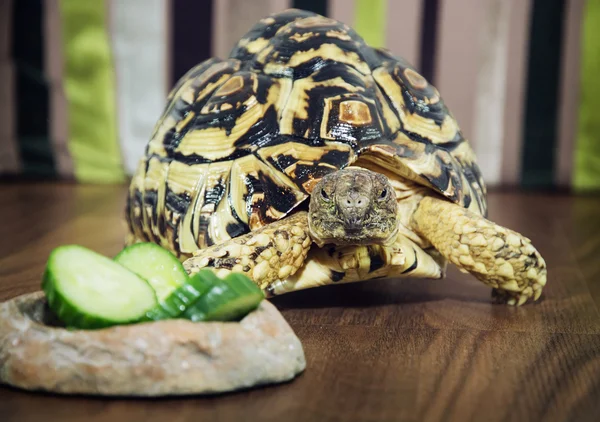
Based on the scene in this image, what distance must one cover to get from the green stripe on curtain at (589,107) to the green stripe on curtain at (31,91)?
3.34 meters

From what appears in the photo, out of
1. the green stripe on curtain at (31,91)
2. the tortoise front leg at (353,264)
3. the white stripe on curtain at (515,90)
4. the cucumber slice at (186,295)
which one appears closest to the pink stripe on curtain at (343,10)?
the white stripe on curtain at (515,90)

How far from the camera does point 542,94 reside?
5273mm

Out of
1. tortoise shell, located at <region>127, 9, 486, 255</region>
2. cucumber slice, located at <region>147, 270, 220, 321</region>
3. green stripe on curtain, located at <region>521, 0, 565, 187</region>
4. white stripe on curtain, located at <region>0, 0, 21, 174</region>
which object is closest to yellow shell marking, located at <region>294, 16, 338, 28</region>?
tortoise shell, located at <region>127, 9, 486, 255</region>

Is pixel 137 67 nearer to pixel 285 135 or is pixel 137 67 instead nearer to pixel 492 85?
pixel 492 85

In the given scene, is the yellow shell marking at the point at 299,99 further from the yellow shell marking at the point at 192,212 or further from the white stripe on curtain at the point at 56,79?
the white stripe on curtain at the point at 56,79

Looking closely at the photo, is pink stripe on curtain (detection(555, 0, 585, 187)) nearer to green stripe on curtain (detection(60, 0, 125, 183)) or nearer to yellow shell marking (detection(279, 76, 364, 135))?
green stripe on curtain (detection(60, 0, 125, 183))

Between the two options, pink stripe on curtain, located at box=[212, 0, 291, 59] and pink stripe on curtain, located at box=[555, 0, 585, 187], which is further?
pink stripe on curtain, located at box=[212, 0, 291, 59]

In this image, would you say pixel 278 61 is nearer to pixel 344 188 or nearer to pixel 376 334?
pixel 344 188

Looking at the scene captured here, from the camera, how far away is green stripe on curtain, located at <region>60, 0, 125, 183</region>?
5332 mm

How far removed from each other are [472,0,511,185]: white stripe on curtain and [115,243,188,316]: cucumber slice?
3688 mm

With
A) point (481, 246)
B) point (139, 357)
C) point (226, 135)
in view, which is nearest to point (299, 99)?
point (226, 135)

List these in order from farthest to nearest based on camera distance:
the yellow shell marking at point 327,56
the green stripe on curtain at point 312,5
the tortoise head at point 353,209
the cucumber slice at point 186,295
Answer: the green stripe on curtain at point 312,5 → the yellow shell marking at point 327,56 → the tortoise head at point 353,209 → the cucumber slice at point 186,295

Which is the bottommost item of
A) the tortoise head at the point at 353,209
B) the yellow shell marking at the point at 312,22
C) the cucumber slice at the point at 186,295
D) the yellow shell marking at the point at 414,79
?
the cucumber slice at the point at 186,295

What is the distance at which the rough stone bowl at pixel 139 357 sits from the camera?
1.66m
